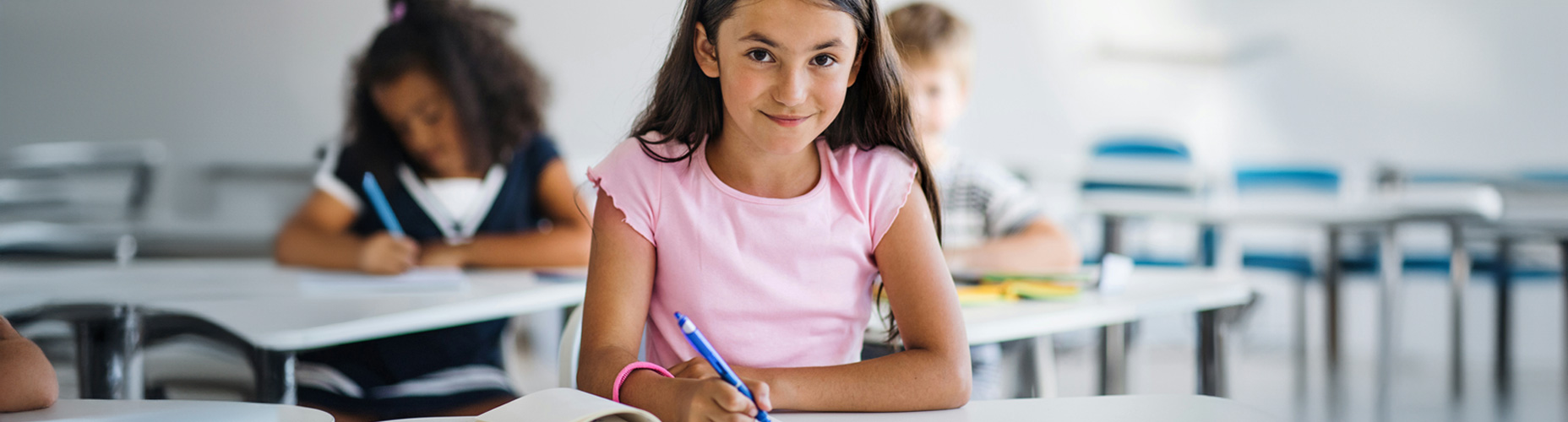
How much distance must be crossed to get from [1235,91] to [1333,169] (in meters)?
0.84

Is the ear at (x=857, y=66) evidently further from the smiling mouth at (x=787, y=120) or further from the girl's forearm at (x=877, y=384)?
the girl's forearm at (x=877, y=384)

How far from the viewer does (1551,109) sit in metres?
4.43

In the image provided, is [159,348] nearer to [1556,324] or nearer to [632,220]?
[632,220]

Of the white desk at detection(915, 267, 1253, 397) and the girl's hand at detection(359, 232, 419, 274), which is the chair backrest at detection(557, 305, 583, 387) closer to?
the white desk at detection(915, 267, 1253, 397)

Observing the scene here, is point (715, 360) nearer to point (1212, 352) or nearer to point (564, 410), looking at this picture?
point (564, 410)

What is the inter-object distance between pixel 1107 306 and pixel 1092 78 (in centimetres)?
364

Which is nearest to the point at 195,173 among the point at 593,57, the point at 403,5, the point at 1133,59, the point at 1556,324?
the point at 593,57

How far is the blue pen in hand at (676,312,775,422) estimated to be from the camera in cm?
68

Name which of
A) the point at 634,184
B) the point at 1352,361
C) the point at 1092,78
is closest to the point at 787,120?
the point at 634,184

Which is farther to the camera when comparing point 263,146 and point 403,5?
point 263,146

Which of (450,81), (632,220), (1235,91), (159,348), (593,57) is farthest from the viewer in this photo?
(1235,91)

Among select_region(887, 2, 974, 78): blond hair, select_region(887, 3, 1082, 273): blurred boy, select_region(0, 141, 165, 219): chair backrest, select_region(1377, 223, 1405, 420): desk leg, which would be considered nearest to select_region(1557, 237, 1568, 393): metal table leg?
select_region(1377, 223, 1405, 420): desk leg

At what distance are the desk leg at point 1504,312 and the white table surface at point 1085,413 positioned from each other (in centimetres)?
314

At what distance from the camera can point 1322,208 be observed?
3.09 metres
